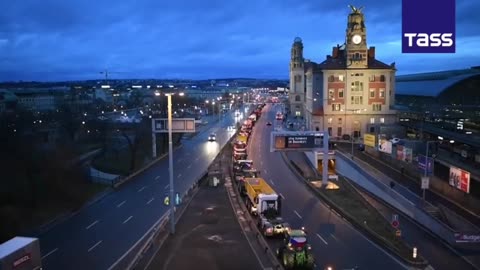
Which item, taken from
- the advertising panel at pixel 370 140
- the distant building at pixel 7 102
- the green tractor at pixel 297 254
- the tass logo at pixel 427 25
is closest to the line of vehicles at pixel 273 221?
the green tractor at pixel 297 254

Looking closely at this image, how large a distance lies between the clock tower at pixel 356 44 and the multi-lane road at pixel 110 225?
31286 mm

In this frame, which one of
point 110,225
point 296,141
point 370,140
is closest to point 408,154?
point 296,141

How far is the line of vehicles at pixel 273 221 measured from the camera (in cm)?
1895

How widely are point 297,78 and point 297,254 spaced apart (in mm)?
106094

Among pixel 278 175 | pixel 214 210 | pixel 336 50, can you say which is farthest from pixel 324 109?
pixel 214 210

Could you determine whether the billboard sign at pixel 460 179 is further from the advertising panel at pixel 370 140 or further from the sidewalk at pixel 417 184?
the advertising panel at pixel 370 140

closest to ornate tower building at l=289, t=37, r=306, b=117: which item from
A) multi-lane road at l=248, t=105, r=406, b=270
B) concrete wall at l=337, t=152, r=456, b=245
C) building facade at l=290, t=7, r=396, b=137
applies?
building facade at l=290, t=7, r=396, b=137

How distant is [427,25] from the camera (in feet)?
26.9

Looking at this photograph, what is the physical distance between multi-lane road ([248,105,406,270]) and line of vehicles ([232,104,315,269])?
1.43 m

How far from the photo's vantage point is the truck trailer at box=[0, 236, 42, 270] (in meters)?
15.5

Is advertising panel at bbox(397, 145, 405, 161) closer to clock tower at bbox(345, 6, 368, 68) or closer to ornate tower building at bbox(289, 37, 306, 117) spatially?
clock tower at bbox(345, 6, 368, 68)

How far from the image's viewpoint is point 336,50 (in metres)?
75.6

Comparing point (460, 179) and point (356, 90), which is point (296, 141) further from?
point (356, 90)

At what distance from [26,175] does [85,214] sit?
Result: 6.10 m
